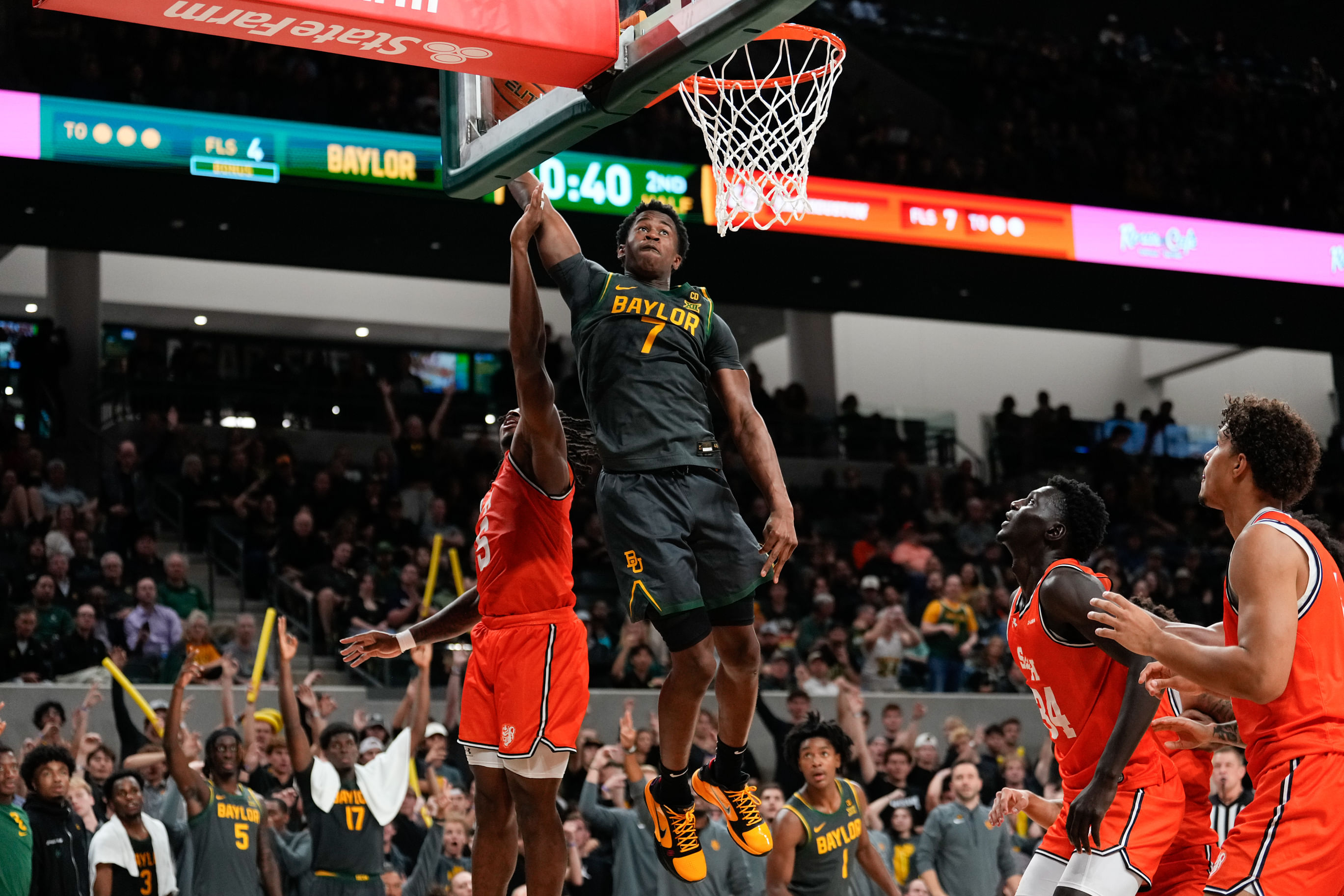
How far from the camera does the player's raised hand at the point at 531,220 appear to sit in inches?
198

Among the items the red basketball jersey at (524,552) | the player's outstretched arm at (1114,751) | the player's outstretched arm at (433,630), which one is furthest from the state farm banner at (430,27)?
the player's outstretched arm at (1114,751)

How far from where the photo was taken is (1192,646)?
4023mm

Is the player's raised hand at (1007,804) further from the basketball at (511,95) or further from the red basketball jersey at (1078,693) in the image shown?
the basketball at (511,95)

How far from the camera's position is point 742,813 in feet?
17.8

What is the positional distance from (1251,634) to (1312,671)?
10.3 inches

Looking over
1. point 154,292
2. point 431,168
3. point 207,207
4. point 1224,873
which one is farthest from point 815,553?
point 1224,873

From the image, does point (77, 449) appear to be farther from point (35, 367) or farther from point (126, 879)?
point (126, 879)

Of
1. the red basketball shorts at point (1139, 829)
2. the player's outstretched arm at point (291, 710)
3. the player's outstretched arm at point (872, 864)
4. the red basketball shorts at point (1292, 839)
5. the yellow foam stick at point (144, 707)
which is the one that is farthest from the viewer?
the yellow foam stick at point (144, 707)

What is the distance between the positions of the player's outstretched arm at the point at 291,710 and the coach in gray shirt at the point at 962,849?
13.1 feet

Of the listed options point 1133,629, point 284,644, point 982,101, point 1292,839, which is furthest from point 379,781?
point 982,101

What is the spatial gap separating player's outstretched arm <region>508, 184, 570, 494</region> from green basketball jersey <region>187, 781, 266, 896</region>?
422cm

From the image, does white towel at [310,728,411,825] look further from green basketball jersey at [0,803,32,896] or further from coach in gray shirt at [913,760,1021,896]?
coach in gray shirt at [913,760,1021,896]

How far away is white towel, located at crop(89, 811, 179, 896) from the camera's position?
27.1 ft

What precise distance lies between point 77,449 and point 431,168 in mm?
5254
